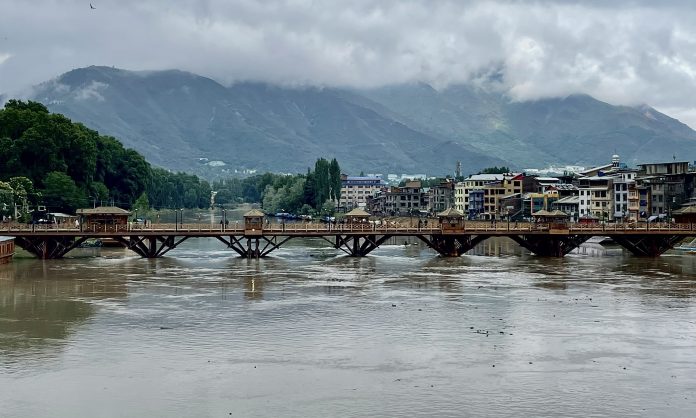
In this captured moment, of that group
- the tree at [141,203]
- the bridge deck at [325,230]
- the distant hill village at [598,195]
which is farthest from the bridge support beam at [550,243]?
the tree at [141,203]

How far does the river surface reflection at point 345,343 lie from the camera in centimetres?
3431

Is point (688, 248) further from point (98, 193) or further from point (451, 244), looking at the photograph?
point (98, 193)

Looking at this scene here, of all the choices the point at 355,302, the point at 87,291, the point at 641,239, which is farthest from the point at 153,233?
the point at 641,239

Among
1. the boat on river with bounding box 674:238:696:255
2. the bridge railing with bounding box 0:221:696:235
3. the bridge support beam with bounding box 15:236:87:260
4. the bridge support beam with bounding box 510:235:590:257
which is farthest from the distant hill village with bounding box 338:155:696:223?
the bridge support beam with bounding box 15:236:87:260

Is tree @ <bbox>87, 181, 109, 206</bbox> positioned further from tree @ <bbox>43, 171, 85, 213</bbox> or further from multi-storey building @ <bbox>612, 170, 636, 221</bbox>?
multi-storey building @ <bbox>612, 170, 636, 221</bbox>

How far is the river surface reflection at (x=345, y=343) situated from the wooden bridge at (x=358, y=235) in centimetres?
935

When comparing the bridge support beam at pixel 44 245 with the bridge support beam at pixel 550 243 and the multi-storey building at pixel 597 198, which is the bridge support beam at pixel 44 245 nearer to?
the bridge support beam at pixel 550 243

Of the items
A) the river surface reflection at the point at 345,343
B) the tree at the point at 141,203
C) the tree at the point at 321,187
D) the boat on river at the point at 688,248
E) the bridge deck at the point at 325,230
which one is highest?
the tree at the point at 321,187

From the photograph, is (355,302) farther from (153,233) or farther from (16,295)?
(153,233)

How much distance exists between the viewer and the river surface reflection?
34.3 metres

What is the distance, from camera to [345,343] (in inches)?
1747

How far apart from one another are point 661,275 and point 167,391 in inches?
2011

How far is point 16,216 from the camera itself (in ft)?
348

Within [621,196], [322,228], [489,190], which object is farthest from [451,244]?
[489,190]
